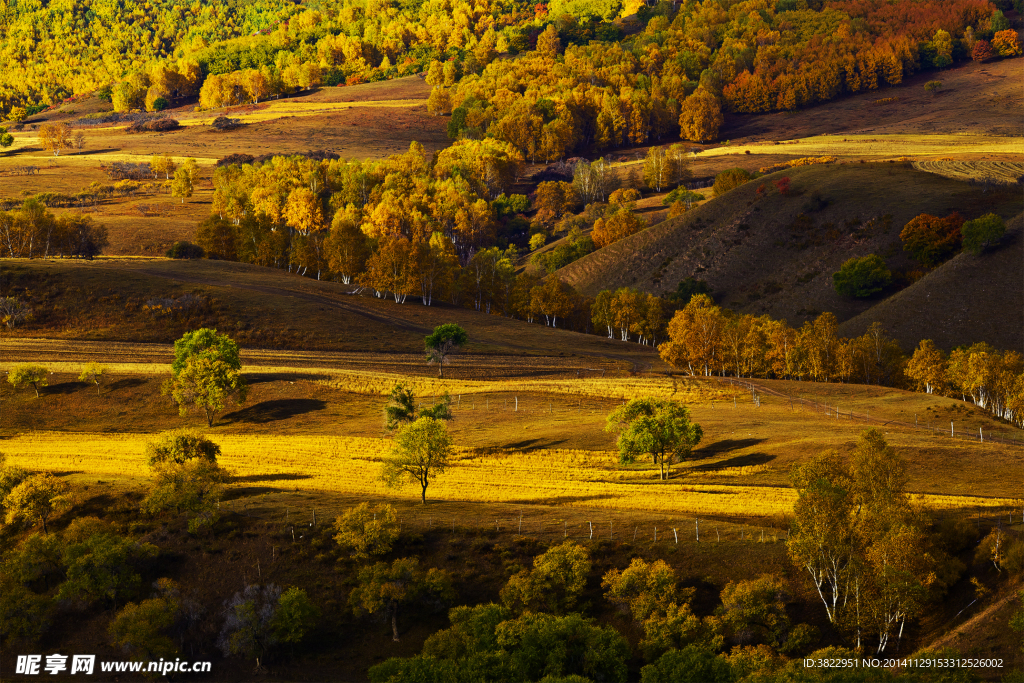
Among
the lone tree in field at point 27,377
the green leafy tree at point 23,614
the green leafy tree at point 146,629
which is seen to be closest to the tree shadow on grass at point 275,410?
the lone tree in field at point 27,377

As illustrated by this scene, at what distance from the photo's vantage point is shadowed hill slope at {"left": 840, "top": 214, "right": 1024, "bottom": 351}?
137 meters

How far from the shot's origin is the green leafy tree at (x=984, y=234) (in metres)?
156

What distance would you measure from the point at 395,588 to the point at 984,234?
143 metres

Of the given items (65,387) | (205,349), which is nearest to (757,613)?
(205,349)

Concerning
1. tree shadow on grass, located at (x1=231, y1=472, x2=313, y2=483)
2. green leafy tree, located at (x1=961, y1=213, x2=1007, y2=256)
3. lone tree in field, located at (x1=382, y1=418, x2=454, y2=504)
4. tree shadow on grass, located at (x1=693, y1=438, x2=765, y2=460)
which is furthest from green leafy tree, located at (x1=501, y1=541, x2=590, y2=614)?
green leafy tree, located at (x1=961, y1=213, x2=1007, y2=256)

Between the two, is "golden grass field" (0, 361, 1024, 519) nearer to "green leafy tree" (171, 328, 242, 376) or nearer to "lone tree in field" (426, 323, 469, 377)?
"lone tree in field" (426, 323, 469, 377)

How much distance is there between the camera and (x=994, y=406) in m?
109

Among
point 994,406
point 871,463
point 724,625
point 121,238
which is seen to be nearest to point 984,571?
point 871,463

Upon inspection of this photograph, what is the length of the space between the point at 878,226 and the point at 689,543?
6000 inches

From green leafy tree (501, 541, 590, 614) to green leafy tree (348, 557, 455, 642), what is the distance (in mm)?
4432

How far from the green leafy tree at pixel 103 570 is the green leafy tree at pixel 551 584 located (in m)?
25.9

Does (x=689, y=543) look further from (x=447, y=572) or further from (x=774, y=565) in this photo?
(x=447, y=572)

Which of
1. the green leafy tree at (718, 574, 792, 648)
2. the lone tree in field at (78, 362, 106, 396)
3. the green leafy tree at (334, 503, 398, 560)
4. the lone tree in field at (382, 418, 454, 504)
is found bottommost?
the green leafy tree at (718, 574, 792, 648)

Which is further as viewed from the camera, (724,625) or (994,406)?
(994,406)
